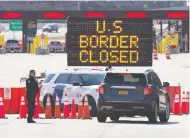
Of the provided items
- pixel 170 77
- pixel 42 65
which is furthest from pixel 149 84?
pixel 42 65

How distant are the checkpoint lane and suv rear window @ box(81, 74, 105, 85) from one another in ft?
6.72

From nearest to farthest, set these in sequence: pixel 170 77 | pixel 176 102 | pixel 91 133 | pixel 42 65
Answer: pixel 91 133
pixel 176 102
pixel 170 77
pixel 42 65

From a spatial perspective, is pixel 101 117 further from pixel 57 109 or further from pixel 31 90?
pixel 31 90

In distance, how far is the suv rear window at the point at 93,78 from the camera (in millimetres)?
28828

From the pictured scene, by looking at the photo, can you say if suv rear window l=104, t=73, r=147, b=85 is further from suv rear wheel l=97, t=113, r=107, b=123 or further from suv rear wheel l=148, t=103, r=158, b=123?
suv rear wheel l=97, t=113, r=107, b=123

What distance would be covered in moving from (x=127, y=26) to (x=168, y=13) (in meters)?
46.4

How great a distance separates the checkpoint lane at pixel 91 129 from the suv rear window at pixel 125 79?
3.74 ft

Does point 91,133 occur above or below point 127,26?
below

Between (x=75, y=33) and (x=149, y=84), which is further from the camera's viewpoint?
(x=75, y=33)

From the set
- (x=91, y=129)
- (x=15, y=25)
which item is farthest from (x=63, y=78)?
(x=15, y=25)

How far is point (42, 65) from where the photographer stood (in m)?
63.2

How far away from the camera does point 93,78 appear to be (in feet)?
95.1

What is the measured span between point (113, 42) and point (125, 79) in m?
3.68

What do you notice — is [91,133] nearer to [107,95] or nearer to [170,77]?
[107,95]
